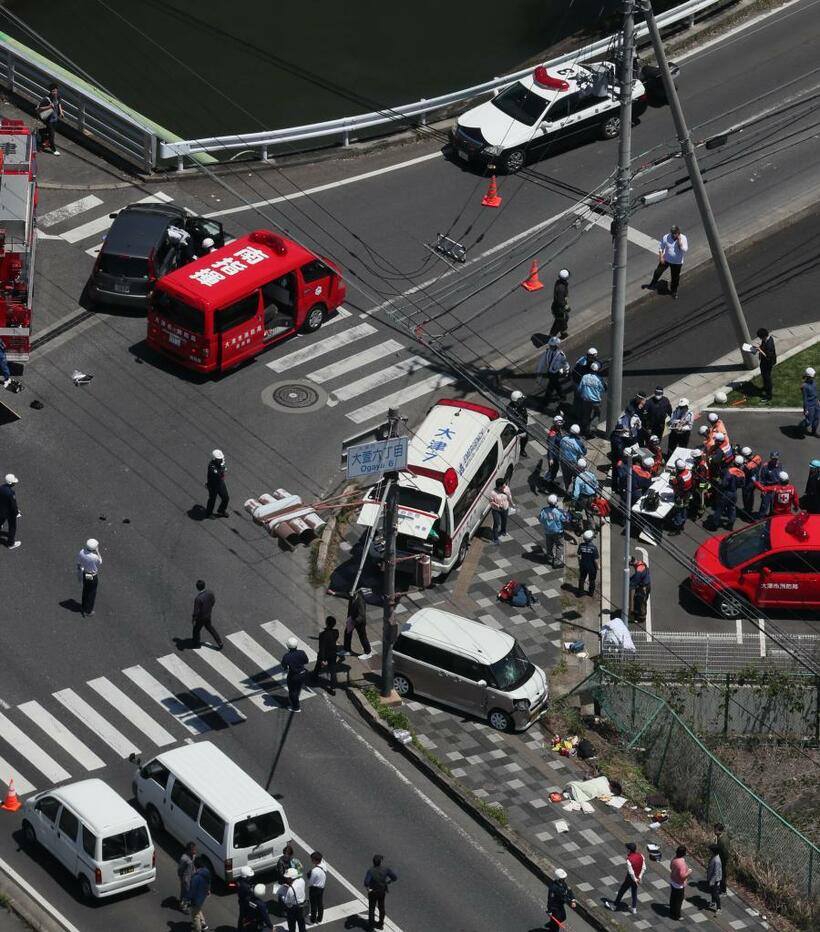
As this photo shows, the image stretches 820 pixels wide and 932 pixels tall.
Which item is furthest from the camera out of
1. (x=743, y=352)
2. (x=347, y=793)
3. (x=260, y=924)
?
(x=743, y=352)

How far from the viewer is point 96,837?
32812 mm

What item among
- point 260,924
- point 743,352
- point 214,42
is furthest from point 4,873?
point 214,42

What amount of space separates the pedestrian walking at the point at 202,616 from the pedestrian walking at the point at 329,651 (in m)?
1.96

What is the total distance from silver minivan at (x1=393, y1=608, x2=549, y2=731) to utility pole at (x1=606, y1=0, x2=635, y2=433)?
8.18m

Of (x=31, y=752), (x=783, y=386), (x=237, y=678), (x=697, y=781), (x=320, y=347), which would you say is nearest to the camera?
(x=31, y=752)

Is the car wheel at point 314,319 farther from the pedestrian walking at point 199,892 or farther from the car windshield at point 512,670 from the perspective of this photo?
the pedestrian walking at point 199,892

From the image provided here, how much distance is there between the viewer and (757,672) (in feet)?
131

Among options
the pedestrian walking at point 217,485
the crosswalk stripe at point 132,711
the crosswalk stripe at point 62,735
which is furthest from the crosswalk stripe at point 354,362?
the crosswalk stripe at point 62,735

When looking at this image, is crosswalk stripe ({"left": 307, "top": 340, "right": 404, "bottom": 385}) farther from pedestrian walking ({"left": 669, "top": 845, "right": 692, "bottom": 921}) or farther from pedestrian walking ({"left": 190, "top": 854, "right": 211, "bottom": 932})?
pedestrian walking ({"left": 190, "top": 854, "right": 211, "bottom": 932})

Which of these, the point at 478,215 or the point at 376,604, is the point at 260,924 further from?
the point at 478,215

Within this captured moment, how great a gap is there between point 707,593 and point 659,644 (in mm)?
1860

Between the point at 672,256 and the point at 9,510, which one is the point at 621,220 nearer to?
the point at 672,256

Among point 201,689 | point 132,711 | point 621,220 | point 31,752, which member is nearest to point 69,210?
point 621,220

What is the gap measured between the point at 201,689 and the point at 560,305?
548 inches
